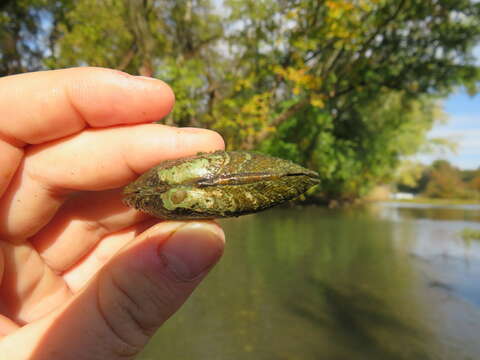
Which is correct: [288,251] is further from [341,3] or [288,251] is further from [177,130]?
[177,130]

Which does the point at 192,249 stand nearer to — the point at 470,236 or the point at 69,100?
the point at 69,100

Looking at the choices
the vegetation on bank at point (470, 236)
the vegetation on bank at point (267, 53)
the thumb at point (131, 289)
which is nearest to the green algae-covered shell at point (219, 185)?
the thumb at point (131, 289)

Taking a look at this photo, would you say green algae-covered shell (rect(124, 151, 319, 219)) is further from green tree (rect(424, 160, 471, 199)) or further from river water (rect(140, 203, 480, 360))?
green tree (rect(424, 160, 471, 199))

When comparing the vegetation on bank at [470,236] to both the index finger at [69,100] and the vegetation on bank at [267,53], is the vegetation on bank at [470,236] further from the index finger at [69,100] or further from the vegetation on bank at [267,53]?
the index finger at [69,100]

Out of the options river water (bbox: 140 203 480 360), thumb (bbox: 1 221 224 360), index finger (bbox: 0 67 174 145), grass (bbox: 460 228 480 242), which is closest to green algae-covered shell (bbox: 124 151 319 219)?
thumb (bbox: 1 221 224 360)

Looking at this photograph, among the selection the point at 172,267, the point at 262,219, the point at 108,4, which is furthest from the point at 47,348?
the point at 108,4

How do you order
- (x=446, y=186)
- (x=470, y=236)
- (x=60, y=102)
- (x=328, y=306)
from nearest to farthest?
(x=60, y=102) → (x=328, y=306) → (x=470, y=236) → (x=446, y=186)

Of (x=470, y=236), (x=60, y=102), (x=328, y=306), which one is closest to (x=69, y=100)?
(x=60, y=102)
